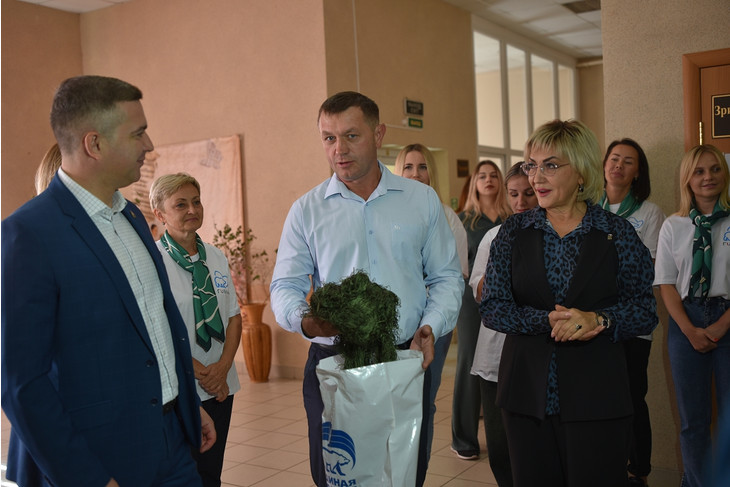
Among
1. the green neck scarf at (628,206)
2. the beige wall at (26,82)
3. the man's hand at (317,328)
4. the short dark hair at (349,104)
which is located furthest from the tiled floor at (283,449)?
the beige wall at (26,82)

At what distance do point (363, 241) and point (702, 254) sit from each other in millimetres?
1994

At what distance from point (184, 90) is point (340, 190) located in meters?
6.22

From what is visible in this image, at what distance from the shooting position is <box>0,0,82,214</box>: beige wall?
819 cm

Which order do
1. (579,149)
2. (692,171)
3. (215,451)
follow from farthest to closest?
(692,171), (215,451), (579,149)

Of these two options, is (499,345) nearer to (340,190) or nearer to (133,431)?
(340,190)

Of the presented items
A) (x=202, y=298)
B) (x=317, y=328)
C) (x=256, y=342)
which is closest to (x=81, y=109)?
(x=317, y=328)

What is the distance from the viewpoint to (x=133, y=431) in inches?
70.9

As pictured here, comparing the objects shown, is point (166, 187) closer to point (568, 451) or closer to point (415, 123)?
point (568, 451)

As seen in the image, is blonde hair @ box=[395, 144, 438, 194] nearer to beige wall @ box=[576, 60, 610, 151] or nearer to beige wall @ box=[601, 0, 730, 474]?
beige wall @ box=[601, 0, 730, 474]

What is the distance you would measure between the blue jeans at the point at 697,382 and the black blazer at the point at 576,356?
1.44 meters

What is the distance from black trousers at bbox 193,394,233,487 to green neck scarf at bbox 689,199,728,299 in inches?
93.9

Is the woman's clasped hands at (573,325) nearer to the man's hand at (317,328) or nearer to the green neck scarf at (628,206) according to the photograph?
the man's hand at (317,328)

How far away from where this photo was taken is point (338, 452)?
2.01 meters

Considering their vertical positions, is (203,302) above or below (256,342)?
above
